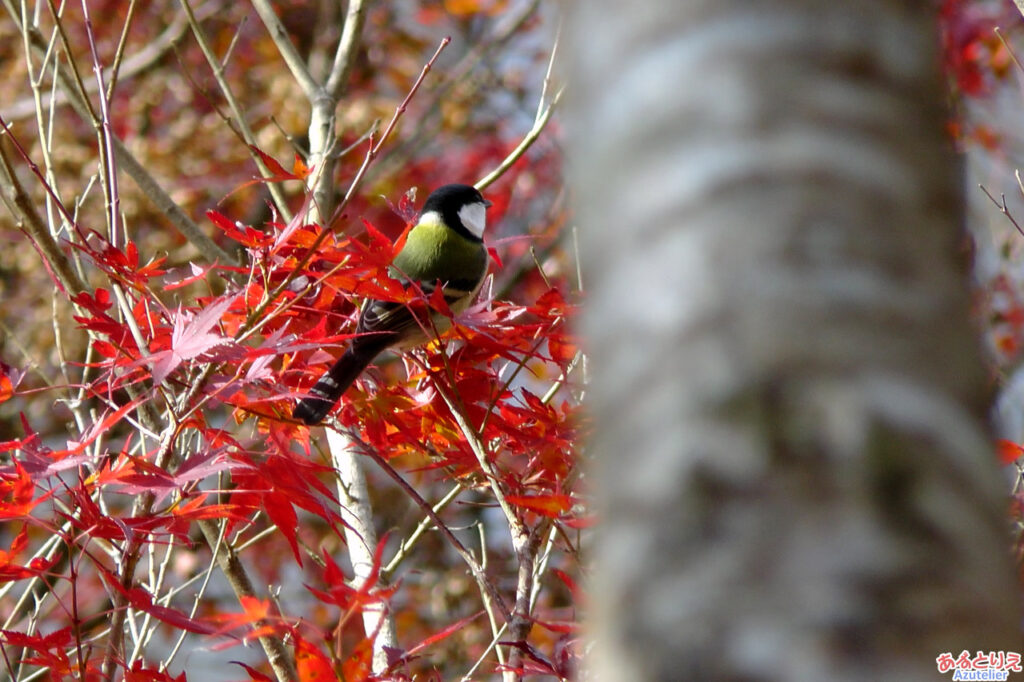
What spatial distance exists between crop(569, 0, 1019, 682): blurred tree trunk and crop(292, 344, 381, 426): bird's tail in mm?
1672

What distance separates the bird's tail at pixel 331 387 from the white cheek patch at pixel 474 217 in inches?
53.1

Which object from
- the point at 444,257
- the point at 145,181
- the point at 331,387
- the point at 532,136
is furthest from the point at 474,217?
the point at 331,387

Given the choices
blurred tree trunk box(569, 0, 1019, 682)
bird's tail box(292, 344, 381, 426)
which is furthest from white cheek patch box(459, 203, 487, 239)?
blurred tree trunk box(569, 0, 1019, 682)

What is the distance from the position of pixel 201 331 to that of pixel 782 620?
153 centimetres

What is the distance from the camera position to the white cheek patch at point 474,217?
388cm

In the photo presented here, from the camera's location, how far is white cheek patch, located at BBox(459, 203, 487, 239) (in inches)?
153

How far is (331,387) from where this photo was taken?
8.29 feet

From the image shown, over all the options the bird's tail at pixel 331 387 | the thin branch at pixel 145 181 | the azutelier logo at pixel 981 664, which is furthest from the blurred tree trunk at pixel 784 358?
the thin branch at pixel 145 181

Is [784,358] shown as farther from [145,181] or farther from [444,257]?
[444,257]

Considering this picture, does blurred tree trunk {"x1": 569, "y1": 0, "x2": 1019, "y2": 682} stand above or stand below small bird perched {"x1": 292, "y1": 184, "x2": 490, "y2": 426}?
below

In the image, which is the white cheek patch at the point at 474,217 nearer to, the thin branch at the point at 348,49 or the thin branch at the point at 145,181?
the thin branch at the point at 348,49

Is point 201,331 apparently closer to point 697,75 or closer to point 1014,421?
point 697,75

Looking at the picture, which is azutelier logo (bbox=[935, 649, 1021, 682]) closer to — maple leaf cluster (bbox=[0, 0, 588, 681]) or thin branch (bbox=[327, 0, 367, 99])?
maple leaf cluster (bbox=[0, 0, 588, 681])

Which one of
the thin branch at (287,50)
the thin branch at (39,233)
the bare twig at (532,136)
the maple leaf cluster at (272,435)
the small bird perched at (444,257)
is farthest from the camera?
the thin branch at (287,50)
